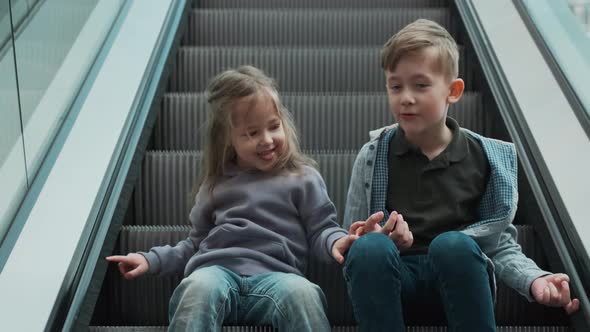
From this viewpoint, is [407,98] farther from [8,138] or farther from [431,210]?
[8,138]

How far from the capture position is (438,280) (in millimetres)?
2320

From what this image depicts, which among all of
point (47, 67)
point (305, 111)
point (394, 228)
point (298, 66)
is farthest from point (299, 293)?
point (298, 66)

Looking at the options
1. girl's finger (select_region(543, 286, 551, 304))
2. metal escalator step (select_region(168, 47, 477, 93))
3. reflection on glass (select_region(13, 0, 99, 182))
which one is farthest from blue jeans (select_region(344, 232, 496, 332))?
metal escalator step (select_region(168, 47, 477, 93))

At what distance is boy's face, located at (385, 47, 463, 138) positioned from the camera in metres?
2.58

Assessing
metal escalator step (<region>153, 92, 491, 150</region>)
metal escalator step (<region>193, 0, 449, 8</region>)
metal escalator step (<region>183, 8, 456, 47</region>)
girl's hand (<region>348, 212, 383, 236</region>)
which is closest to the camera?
girl's hand (<region>348, 212, 383, 236</region>)

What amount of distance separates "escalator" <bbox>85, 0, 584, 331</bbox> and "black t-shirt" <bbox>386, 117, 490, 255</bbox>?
27 centimetres

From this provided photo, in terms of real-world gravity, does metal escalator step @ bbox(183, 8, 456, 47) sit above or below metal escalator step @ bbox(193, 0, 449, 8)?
below

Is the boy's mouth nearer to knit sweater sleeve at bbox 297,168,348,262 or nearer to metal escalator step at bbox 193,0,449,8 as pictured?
knit sweater sleeve at bbox 297,168,348,262

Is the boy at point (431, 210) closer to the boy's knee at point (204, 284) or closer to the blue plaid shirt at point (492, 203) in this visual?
the blue plaid shirt at point (492, 203)

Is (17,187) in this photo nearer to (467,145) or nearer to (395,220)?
(395,220)

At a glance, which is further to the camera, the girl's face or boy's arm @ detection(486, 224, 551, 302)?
the girl's face

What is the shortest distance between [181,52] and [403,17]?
1.16 meters

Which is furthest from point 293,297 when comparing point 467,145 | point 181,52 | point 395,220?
point 181,52

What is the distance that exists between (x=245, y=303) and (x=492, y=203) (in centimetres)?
73
